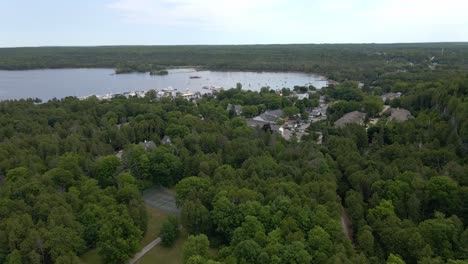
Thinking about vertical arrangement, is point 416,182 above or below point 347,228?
above

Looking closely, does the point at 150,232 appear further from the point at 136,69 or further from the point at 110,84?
the point at 136,69

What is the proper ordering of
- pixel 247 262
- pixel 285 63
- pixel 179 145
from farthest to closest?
pixel 285 63 → pixel 179 145 → pixel 247 262

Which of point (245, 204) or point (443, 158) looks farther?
point (443, 158)

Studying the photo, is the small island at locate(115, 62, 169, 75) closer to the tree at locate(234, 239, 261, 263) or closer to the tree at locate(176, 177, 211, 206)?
the tree at locate(176, 177, 211, 206)

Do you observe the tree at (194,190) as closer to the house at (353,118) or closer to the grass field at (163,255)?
the grass field at (163,255)

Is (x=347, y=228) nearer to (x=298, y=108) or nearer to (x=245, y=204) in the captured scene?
(x=245, y=204)

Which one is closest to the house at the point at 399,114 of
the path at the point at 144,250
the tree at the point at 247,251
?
the tree at the point at 247,251

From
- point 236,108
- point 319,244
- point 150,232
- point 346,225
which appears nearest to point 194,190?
point 150,232

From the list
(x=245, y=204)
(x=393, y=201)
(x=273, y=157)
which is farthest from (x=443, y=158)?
(x=245, y=204)

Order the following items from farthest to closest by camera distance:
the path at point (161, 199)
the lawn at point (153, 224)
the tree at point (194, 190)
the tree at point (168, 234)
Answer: the path at point (161, 199) < the tree at point (194, 190) < the lawn at point (153, 224) < the tree at point (168, 234)
